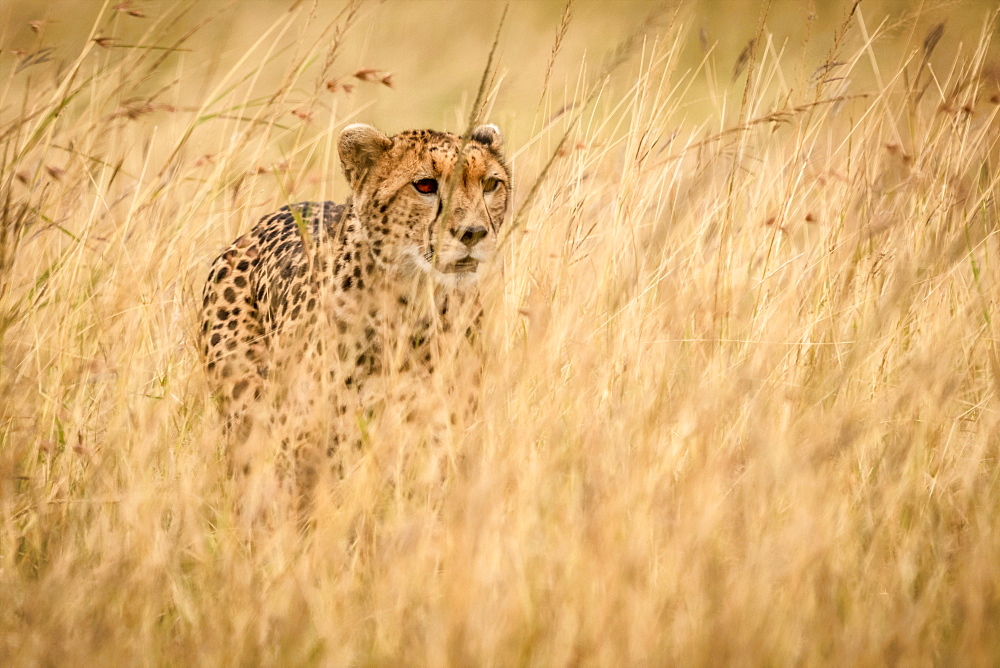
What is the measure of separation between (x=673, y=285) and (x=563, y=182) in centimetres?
87

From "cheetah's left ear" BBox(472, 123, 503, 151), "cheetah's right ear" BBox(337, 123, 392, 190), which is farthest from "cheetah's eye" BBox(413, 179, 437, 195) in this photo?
"cheetah's left ear" BBox(472, 123, 503, 151)

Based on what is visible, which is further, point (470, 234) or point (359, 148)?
point (359, 148)

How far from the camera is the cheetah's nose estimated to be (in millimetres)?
2910

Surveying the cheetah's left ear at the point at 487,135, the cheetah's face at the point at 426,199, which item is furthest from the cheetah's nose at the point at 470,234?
the cheetah's left ear at the point at 487,135

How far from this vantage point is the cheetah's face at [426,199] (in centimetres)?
298

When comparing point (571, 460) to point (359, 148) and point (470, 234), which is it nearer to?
point (470, 234)

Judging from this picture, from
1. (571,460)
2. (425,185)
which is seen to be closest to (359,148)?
(425,185)

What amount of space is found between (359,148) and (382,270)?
0.42m

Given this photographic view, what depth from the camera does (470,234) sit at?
2936 mm

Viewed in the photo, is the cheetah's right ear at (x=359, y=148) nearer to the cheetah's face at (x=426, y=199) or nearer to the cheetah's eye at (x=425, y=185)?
the cheetah's face at (x=426, y=199)

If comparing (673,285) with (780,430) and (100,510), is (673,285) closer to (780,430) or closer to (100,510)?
(780,430)

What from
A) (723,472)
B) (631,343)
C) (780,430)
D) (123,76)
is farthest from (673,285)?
(123,76)

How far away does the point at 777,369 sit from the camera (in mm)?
2826

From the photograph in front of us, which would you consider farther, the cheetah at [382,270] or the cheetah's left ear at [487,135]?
the cheetah's left ear at [487,135]
